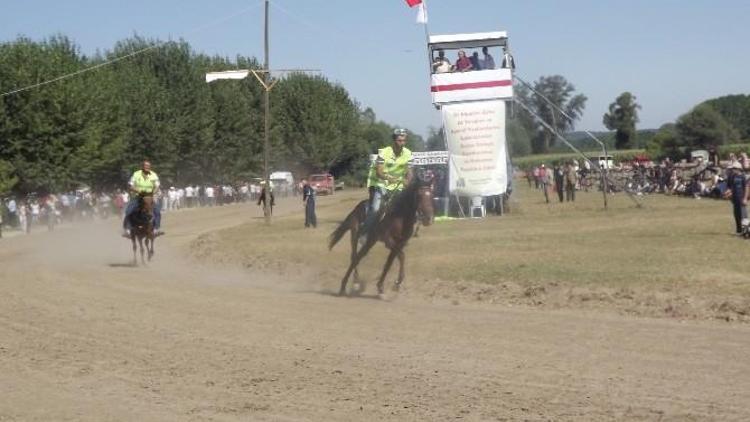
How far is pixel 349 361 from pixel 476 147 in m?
25.8

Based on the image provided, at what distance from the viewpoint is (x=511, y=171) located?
37156 millimetres

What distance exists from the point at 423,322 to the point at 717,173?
32990 mm

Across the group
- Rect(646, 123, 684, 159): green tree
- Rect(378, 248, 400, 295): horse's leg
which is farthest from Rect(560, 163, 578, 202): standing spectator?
Rect(646, 123, 684, 159): green tree

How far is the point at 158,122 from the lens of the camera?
7481 cm

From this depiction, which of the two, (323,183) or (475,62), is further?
(323,183)

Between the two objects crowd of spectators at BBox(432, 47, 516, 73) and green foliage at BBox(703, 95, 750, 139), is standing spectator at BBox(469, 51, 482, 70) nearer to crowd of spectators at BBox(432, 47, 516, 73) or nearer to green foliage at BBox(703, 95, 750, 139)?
crowd of spectators at BBox(432, 47, 516, 73)

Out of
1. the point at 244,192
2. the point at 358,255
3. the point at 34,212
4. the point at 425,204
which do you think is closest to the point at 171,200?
the point at 244,192

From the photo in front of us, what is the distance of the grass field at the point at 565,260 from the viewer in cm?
1417

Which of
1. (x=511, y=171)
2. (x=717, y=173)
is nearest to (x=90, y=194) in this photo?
(x=511, y=171)

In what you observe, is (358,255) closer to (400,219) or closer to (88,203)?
(400,219)

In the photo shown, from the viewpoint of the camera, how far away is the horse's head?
14625 mm

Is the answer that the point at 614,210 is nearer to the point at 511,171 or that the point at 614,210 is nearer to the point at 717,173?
the point at 511,171

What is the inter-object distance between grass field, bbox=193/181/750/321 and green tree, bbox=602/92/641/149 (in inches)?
3444

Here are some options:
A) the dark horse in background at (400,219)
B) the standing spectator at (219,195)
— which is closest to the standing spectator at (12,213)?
the standing spectator at (219,195)
